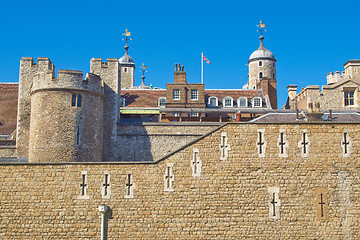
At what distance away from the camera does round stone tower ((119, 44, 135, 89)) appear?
227ft

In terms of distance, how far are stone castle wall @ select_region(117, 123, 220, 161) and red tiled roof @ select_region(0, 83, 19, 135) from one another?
32.8 ft

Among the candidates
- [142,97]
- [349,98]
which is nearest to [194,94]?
[142,97]

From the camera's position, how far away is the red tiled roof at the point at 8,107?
1538 inches

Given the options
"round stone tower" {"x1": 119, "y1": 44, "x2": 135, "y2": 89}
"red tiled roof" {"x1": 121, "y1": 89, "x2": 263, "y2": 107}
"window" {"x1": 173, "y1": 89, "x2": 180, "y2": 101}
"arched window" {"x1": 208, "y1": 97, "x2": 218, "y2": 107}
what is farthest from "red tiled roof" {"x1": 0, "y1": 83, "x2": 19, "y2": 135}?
"round stone tower" {"x1": 119, "y1": 44, "x2": 135, "y2": 89}

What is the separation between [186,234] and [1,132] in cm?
2256

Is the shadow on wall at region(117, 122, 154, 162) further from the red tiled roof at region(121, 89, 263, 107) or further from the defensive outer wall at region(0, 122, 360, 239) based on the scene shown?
the defensive outer wall at region(0, 122, 360, 239)

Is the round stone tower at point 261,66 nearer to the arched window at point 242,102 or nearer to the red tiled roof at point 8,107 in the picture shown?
the arched window at point 242,102

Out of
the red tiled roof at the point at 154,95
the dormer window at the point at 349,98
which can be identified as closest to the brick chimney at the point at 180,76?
the red tiled roof at the point at 154,95

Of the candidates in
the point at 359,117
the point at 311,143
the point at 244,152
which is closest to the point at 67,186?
the point at 244,152

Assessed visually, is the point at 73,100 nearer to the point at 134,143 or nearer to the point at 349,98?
the point at 134,143

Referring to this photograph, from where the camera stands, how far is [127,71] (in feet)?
231

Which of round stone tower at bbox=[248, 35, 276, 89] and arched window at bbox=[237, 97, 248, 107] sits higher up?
round stone tower at bbox=[248, 35, 276, 89]

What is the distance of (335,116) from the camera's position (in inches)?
1267

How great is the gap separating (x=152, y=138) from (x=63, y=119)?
8.47 m
